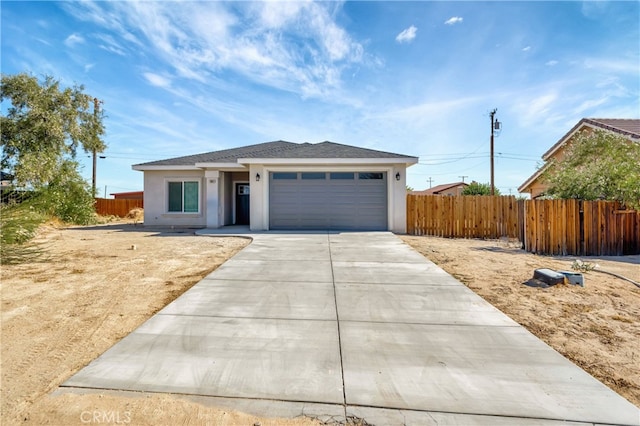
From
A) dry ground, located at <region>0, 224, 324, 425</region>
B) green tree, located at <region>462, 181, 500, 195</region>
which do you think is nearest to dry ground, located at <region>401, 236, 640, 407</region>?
dry ground, located at <region>0, 224, 324, 425</region>

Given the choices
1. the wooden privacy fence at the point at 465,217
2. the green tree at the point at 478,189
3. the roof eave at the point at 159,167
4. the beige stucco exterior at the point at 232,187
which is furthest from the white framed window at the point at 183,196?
the green tree at the point at 478,189

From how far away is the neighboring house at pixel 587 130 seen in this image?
12942 millimetres

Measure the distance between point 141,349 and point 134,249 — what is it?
→ 256 inches

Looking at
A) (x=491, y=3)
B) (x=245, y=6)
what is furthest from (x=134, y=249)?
(x=491, y=3)

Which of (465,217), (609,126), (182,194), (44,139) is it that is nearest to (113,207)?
(44,139)

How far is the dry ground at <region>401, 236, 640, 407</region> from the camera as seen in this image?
9.04ft

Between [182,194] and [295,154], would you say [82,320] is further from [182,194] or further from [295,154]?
[182,194]

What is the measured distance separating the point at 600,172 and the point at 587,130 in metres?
7.08

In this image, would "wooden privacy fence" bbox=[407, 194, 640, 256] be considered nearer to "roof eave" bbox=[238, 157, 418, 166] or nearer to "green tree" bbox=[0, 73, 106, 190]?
"roof eave" bbox=[238, 157, 418, 166]

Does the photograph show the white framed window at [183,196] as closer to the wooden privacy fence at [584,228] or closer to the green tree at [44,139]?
the green tree at [44,139]

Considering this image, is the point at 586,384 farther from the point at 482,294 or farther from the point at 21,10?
the point at 21,10

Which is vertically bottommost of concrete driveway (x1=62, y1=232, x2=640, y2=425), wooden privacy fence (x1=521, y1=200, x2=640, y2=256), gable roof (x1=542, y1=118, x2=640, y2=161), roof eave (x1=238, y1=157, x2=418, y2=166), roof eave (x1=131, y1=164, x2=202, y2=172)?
concrete driveway (x1=62, y1=232, x2=640, y2=425)

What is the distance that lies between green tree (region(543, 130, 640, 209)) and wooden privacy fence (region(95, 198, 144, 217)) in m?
27.5

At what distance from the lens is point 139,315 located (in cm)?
378
